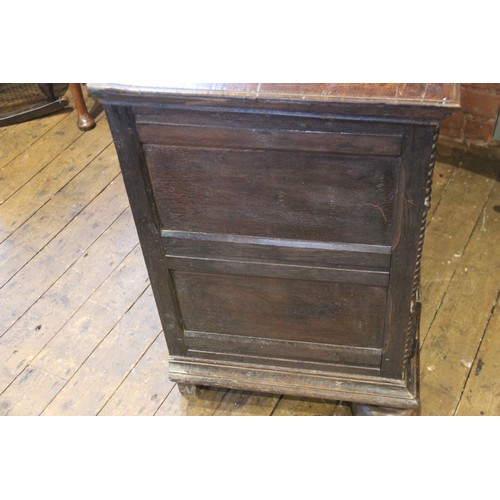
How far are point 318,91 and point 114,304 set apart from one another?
1130 mm

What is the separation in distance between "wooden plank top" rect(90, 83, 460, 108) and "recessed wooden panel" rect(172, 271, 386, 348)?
1.52 ft

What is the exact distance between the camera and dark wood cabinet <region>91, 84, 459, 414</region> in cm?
111

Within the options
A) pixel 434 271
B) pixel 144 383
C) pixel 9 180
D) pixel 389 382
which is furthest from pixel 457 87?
pixel 9 180

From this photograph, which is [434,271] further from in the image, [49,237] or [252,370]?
[49,237]

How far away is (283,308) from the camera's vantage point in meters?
1.50

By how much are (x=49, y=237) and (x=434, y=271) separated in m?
1.21

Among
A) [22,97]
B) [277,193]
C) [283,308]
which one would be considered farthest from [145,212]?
[22,97]

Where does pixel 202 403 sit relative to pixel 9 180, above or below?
below

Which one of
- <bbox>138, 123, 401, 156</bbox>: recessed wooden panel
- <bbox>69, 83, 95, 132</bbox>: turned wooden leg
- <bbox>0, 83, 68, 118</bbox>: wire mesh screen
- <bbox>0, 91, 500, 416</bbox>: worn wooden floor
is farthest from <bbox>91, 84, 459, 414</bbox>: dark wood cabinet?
<bbox>0, 83, 68, 118</bbox>: wire mesh screen

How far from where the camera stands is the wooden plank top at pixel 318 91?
3.42ft

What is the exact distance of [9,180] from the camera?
243 centimetres

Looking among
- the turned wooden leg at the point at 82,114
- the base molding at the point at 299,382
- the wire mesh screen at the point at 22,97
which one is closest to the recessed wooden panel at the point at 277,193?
the base molding at the point at 299,382

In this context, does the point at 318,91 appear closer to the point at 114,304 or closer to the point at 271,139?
the point at 271,139

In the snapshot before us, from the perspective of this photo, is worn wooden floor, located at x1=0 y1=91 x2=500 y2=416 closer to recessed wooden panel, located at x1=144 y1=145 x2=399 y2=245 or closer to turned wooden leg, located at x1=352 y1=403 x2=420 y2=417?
turned wooden leg, located at x1=352 y1=403 x2=420 y2=417
